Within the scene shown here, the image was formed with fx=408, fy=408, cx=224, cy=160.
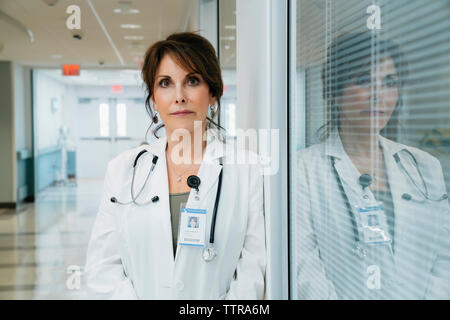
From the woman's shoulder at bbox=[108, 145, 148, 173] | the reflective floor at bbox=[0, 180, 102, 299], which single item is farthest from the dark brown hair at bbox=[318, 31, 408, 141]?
the reflective floor at bbox=[0, 180, 102, 299]

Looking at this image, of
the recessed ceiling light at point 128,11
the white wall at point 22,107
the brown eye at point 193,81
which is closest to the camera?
the brown eye at point 193,81

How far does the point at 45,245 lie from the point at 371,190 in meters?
5.09

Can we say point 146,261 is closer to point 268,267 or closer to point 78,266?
point 268,267

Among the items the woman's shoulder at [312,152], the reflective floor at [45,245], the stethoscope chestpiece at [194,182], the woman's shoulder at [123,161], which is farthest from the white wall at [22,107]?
the woman's shoulder at [312,152]

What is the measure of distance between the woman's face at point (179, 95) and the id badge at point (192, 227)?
271 millimetres

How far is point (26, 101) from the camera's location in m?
8.18

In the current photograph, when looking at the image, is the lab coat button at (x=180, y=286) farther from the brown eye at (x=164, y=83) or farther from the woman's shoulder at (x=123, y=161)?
the brown eye at (x=164, y=83)

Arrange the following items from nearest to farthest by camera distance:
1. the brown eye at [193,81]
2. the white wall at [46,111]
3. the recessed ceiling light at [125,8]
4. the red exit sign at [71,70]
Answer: the brown eye at [193,81], the recessed ceiling light at [125,8], the red exit sign at [71,70], the white wall at [46,111]

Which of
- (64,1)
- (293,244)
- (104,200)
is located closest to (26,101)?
(64,1)

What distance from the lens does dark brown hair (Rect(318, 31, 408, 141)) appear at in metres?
0.53

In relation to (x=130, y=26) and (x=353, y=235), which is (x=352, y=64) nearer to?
(x=353, y=235)

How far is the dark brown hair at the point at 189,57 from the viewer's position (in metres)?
1.27
